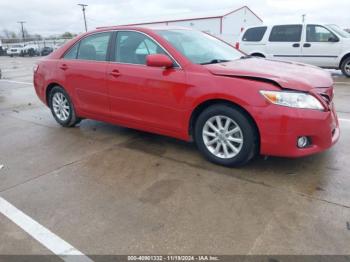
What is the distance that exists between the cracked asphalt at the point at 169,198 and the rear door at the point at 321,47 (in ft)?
20.8

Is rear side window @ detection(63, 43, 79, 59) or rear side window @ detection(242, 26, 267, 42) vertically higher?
rear side window @ detection(242, 26, 267, 42)

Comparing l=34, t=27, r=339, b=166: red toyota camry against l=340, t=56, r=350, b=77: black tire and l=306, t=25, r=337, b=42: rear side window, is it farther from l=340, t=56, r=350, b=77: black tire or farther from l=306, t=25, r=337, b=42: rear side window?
l=340, t=56, r=350, b=77: black tire

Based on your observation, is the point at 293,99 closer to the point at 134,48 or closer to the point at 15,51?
the point at 134,48

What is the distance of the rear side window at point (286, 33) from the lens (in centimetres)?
1031

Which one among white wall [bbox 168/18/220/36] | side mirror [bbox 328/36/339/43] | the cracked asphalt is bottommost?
the cracked asphalt

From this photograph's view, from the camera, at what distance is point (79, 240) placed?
8.13 feet

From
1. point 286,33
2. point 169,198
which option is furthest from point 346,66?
point 169,198

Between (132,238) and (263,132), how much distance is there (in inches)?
64.5

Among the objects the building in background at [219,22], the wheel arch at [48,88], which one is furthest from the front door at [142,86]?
the building in background at [219,22]

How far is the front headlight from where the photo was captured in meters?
3.08

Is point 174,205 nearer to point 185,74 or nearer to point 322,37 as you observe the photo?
point 185,74

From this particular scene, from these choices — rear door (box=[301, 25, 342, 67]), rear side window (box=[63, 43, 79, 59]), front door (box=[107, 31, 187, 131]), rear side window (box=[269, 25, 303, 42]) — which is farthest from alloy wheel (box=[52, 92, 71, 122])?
rear door (box=[301, 25, 342, 67])

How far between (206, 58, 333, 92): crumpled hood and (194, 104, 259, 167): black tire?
381mm

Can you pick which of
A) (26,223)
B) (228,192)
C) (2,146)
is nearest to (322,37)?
(228,192)
